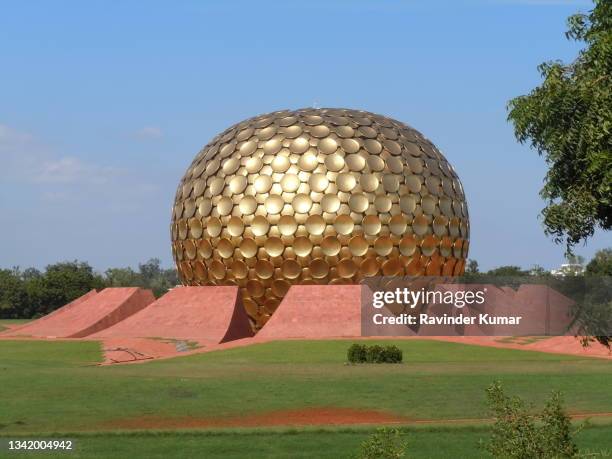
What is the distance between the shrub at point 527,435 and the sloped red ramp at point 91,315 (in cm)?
3312

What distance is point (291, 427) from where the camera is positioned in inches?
639

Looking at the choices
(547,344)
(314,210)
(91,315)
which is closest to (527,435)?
A: (547,344)

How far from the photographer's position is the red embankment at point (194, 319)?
36.8 metres

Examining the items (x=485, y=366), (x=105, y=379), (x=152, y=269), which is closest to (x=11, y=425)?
(x=105, y=379)

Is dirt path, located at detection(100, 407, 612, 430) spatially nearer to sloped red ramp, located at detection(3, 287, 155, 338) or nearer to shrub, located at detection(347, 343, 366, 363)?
shrub, located at detection(347, 343, 366, 363)

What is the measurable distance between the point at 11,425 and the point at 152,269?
15624 centimetres

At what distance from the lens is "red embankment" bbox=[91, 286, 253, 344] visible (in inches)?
1451

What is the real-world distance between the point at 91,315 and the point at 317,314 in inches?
502

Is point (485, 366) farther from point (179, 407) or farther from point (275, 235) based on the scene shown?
point (275, 235)

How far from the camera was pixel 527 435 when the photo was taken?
9938 mm

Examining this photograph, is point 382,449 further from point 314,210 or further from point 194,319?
point 314,210

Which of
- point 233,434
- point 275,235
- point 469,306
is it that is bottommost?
point 233,434

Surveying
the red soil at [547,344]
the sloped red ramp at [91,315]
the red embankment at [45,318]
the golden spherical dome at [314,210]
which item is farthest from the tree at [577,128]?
the red embankment at [45,318]

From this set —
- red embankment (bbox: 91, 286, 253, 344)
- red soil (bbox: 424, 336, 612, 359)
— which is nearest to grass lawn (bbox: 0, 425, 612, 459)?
red soil (bbox: 424, 336, 612, 359)
